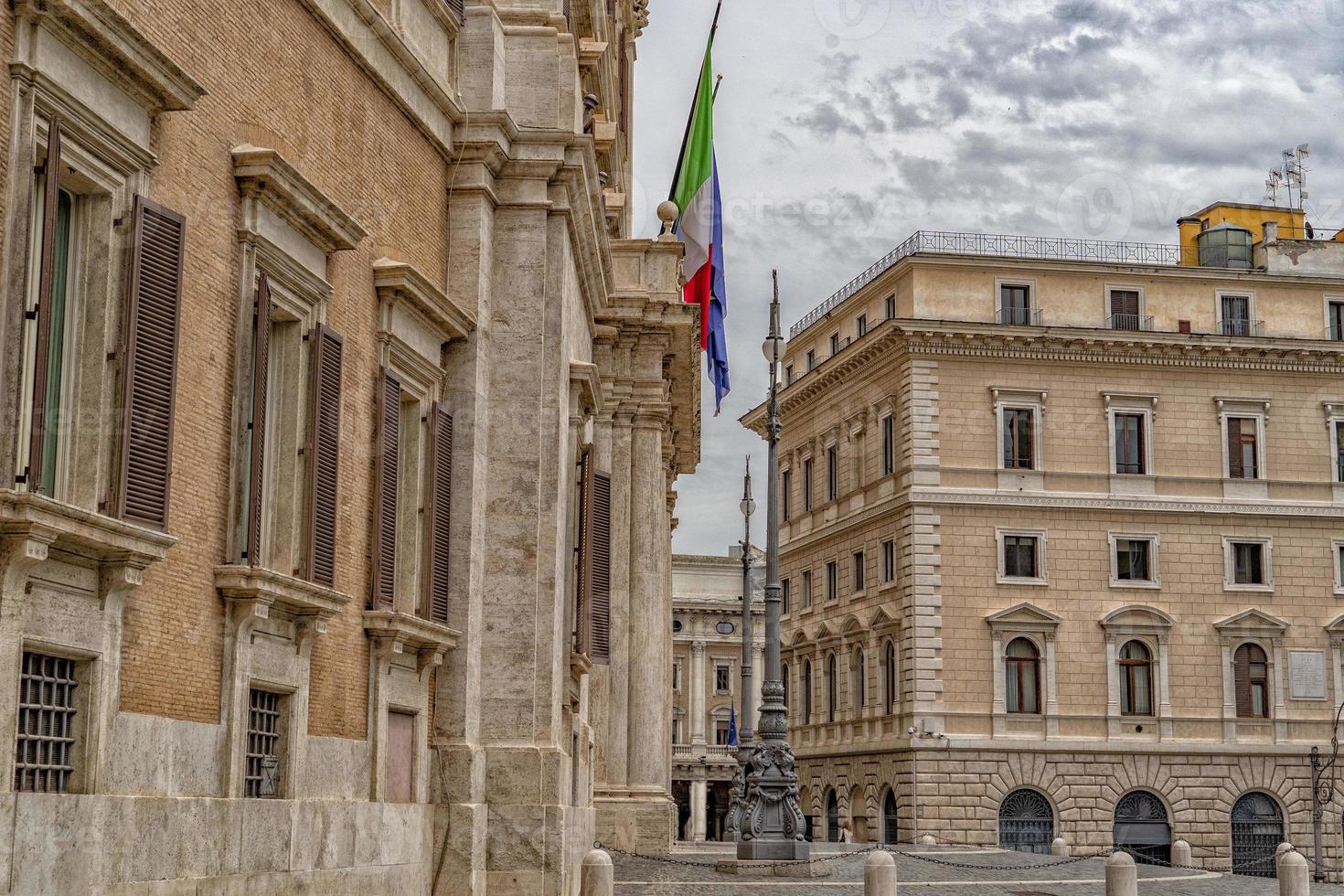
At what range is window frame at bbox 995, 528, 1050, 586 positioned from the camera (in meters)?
52.4

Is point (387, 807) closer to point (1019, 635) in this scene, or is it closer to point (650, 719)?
point (650, 719)

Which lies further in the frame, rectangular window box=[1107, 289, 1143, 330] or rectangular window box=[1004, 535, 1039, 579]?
rectangular window box=[1107, 289, 1143, 330]

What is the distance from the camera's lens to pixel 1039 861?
36750mm

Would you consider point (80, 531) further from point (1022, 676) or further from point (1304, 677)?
point (1304, 677)

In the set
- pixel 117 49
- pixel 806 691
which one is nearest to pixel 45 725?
pixel 117 49

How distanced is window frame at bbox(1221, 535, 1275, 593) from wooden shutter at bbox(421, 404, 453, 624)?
41.3 m

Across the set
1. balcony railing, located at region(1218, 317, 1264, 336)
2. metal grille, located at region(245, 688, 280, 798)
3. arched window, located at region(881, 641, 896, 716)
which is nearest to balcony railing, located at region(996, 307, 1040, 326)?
balcony railing, located at region(1218, 317, 1264, 336)

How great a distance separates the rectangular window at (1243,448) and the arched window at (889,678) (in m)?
11.4

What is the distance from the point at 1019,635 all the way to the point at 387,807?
1559 inches

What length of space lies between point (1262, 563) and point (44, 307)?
49.4 metres

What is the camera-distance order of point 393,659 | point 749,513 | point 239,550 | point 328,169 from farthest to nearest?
point 749,513, point 393,659, point 328,169, point 239,550

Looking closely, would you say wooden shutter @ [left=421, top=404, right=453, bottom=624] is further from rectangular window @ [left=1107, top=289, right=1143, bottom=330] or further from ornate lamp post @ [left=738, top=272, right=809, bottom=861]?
rectangular window @ [left=1107, top=289, right=1143, bottom=330]

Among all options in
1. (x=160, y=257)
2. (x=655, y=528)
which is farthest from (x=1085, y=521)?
(x=160, y=257)

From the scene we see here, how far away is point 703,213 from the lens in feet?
102
